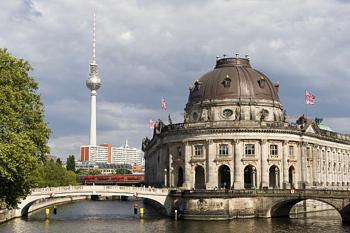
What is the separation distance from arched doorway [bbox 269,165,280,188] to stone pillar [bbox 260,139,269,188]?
2743 mm

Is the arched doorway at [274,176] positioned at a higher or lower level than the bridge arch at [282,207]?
higher

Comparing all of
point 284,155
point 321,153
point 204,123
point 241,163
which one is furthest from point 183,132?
point 321,153

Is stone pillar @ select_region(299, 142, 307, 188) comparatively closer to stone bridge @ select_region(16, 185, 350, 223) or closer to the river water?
stone bridge @ select_region(16, 185, 350, 223)

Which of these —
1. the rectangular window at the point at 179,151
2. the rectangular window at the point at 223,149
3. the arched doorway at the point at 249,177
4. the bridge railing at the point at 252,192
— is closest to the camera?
the bridge railing at the point at 252,192

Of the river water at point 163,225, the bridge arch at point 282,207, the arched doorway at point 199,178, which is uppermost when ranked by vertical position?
the arched doorway at point 199,178

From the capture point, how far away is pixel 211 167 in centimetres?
9706

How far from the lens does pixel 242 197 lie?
277 feet

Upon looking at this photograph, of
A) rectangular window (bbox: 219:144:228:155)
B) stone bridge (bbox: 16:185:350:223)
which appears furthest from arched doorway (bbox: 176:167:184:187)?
stone bridge (bbox: 16:185:350:223)

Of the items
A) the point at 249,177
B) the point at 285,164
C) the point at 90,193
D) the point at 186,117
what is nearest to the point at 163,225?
the point at 90,193

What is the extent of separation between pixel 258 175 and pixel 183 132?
47.7 ft

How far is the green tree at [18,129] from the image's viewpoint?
45.7 m

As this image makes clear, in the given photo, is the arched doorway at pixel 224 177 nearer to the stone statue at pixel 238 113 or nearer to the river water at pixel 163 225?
the stone statue at pixel 238 113

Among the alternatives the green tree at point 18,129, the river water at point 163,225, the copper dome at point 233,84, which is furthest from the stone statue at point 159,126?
the green tree at point 18,129

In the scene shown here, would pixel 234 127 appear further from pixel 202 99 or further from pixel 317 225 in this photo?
pixel 317 225
